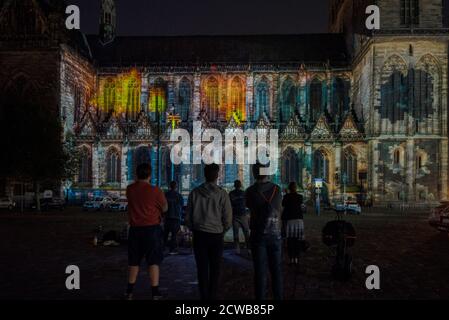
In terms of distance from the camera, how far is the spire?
211 feet

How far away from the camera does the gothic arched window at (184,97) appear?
179 ft

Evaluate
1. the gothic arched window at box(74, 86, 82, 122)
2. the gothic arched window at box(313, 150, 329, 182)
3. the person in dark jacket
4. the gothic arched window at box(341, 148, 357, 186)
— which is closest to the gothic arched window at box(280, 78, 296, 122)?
the gothic arched window at box(313, 150, 329, 182)

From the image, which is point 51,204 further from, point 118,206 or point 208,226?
point 208,226

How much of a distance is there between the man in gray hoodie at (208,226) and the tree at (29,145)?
31672 millimetres

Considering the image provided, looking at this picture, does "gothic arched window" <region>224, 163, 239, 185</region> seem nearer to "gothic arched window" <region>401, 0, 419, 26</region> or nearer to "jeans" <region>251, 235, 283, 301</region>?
"gothic arched window" <region>401, 0, 419, 26</region>

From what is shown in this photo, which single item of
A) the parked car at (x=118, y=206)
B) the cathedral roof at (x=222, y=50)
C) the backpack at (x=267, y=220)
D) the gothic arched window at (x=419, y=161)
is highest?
the cathedral roof at (x=222, y=50)

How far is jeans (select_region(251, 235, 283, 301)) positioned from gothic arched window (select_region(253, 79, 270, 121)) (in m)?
47.0

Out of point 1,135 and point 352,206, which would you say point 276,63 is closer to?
point 352,206

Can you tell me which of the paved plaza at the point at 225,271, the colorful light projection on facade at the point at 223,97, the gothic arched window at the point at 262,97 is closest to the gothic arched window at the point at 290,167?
the gothic arched window at the point at 262,97

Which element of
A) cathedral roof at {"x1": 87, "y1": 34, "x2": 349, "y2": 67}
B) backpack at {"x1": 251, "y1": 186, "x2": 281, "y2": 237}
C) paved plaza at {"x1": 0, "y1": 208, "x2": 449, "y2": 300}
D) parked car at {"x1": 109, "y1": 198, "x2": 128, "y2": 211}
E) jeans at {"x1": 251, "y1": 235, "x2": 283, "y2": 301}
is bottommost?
parked car at {"x1": 109, "y1": 198, "x2": 128, "y2": 211}

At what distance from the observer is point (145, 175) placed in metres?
7.98

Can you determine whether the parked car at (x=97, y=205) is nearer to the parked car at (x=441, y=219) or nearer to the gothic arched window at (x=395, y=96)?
the parked car at (x=441, y=219)
